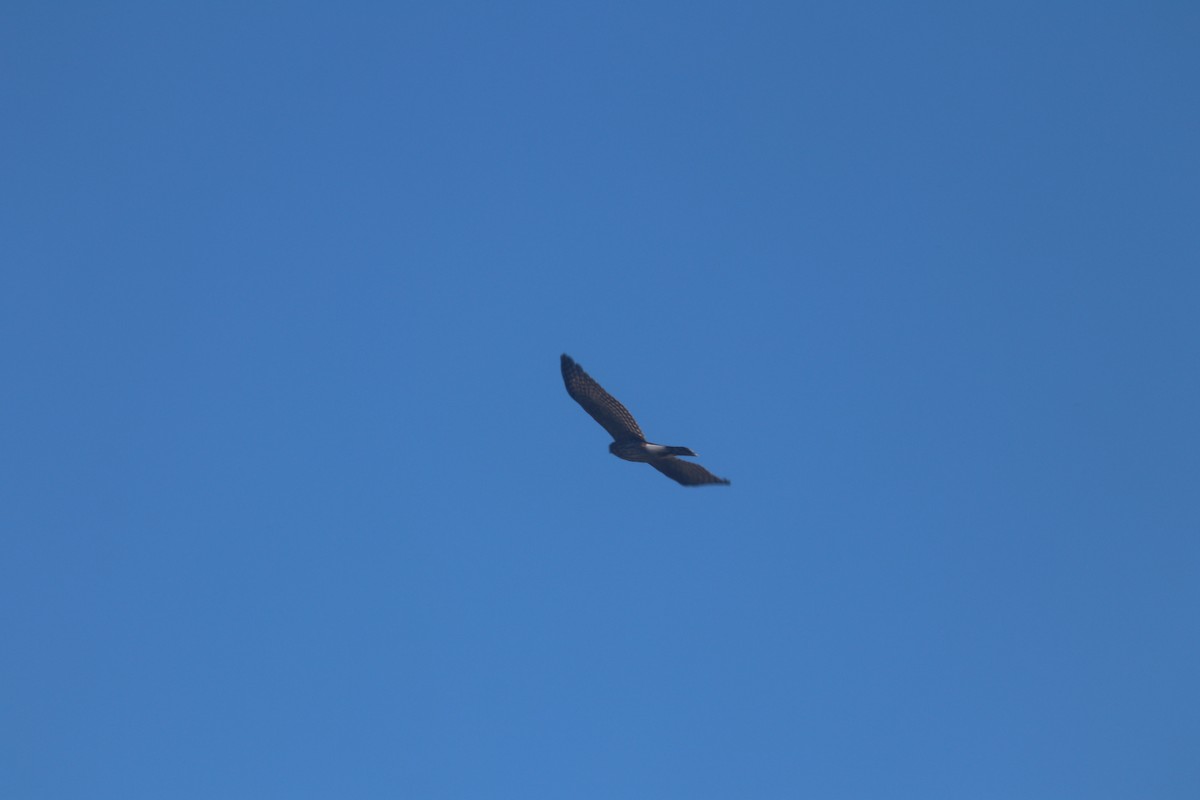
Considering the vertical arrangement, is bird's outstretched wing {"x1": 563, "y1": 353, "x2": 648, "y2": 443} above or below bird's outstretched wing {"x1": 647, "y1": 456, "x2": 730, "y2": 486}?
above

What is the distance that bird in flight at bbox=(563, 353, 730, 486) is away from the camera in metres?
28.8

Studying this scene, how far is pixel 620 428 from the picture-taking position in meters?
29.2

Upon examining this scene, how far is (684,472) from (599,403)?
2391 mm

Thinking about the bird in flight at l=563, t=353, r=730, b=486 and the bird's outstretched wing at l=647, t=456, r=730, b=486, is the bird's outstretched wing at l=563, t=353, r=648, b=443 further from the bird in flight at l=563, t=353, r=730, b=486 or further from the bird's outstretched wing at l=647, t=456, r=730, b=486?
the bird's outstretched wing at l=647, t=456, r=730, b=486

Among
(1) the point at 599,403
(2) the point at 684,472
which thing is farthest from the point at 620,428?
(2) the point at 684,472

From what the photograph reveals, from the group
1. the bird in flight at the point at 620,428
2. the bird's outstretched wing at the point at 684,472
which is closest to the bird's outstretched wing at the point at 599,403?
the bird in flight at the point at 620,428

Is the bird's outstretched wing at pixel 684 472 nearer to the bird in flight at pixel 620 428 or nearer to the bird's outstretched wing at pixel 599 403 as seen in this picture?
the bird in flight at pixel 620 428

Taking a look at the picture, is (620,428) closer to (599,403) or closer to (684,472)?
(599,403)

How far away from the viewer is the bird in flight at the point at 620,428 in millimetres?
28797

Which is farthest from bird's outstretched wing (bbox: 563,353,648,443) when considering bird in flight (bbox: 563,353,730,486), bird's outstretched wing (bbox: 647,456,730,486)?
bird's outstretched wing (bbox: 647,456,730,486)

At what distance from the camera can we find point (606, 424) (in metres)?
29.4

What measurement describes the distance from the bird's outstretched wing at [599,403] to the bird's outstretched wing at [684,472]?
0.74 meters

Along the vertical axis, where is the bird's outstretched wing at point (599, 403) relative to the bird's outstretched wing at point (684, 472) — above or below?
above

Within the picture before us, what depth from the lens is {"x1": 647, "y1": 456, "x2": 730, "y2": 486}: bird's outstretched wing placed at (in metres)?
28.9
